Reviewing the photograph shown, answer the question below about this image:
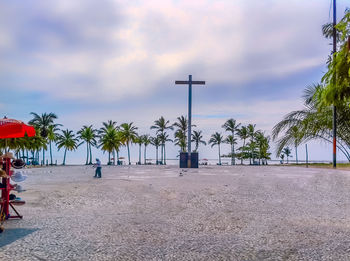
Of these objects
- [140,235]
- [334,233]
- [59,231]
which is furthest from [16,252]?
[334,233]

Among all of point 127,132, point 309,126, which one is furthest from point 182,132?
point 309,126

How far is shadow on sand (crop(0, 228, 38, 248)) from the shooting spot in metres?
5.06

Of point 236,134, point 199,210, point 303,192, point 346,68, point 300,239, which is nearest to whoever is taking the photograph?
point 346,68

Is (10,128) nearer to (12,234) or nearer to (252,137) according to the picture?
(12,234)

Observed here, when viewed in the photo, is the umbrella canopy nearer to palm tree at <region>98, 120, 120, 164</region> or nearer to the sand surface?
the sand surface

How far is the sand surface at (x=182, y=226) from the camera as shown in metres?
4.45

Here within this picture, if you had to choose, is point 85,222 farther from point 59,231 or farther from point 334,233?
point 334,233

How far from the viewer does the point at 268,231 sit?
5.61m

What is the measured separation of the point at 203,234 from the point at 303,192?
6016mm

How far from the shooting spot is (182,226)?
608cm

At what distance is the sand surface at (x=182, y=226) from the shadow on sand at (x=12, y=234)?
0.06 feet

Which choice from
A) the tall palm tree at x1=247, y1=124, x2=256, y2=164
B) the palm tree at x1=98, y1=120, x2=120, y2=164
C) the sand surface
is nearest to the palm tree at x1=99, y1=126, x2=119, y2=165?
the palm tree at x1=98, y1=120, x2=120, y2=164

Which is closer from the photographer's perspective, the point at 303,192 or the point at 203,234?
the point at 203,234

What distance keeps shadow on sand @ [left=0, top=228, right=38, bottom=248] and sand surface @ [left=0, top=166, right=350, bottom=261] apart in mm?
19
